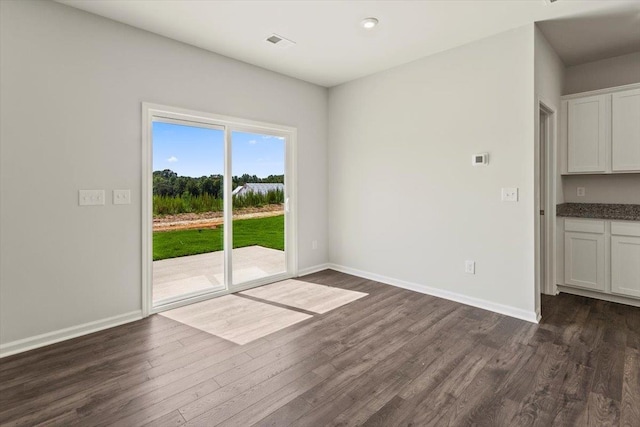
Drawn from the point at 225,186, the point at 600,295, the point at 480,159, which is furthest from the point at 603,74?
the point at 225,186

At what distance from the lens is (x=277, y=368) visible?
7.61ft

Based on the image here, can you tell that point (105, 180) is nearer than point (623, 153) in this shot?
Yes

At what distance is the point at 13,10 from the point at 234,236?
9.05 feet

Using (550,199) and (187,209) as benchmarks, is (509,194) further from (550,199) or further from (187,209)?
(187,209)

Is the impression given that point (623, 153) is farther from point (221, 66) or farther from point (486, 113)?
point (221, 66)

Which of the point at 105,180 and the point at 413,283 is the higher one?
the point at 105,180

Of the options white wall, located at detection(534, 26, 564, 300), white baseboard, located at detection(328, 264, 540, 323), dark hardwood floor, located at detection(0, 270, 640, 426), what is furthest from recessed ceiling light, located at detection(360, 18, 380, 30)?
white baseboard, located at detection(328, 264, 540, 323)

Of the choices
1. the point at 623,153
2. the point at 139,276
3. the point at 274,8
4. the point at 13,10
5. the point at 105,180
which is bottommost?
the point at 139,276

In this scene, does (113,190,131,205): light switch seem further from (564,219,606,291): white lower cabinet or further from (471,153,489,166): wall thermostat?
(564,219,606,291): white lower cabinet

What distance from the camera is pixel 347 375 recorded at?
7.31 ft

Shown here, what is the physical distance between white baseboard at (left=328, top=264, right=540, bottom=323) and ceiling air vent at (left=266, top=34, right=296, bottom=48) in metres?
3.09

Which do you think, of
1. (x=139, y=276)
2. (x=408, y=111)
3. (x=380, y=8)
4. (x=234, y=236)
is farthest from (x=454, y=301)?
(x=139, y=276)

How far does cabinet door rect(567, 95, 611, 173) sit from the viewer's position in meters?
3.68

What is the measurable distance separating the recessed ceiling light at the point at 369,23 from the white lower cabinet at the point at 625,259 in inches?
130
